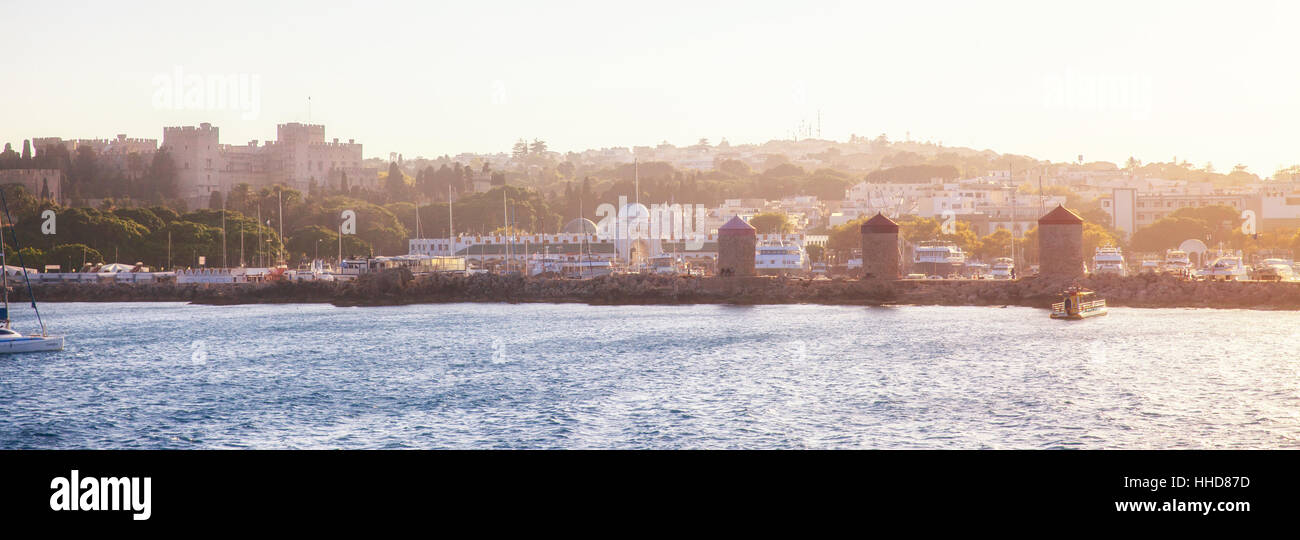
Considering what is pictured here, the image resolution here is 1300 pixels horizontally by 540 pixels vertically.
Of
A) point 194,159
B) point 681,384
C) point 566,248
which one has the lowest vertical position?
point 681,384

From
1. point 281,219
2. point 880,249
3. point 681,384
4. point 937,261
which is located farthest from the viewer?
point 281,219

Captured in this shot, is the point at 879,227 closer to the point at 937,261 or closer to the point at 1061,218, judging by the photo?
the point at 1061,218

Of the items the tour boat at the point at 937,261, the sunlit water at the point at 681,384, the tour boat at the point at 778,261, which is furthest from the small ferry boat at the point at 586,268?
the sunlit water at the point at 681,384

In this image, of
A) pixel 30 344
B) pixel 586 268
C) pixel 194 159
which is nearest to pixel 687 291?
pixel 586 268

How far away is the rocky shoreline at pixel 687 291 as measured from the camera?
45031 millimetres

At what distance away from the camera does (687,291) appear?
2124 inches

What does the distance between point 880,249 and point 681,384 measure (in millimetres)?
29199

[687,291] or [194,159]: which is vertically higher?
[194,159]

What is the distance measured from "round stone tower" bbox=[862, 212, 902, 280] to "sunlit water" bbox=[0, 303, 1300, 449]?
8.44m
